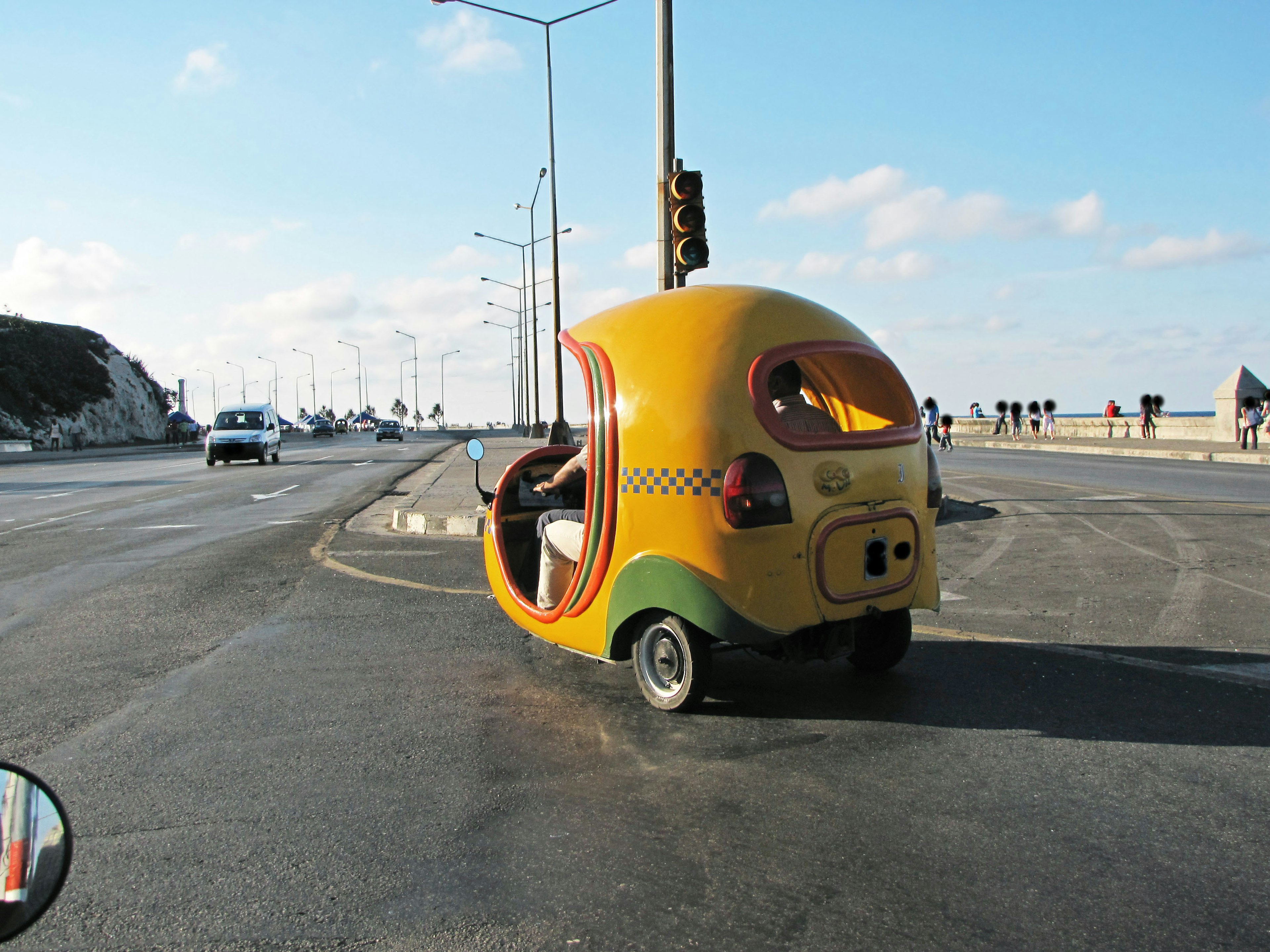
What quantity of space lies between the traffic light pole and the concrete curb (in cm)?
1806

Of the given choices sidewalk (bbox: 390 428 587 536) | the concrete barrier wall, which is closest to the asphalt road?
sidewalk (bbox: 390 428 587 536)

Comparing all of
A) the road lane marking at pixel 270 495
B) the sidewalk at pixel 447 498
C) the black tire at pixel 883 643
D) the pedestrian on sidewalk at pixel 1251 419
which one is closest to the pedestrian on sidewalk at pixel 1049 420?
the pedestrian on sidewalk at pixel 1251 419

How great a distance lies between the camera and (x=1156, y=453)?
26.9 metres

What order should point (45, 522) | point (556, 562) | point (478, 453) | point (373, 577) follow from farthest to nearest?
point (45, 522)
point (373, 577)
point (478, 453)
point (556, 562)

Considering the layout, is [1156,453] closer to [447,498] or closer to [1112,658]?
[447,498]

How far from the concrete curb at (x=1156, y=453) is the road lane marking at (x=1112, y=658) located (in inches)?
799

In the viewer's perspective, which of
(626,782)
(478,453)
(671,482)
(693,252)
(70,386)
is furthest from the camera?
(70,386)

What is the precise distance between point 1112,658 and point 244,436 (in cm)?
2902

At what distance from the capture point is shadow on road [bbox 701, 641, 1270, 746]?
4141 millimetres

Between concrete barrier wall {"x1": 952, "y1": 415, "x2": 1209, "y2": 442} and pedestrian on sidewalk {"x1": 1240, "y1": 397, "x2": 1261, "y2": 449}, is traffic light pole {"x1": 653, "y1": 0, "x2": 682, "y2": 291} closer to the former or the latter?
pedestrian on sidewalk {"x1": 1240, "y1": 397, "x2": 1261, "y2": 449}

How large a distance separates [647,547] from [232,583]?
5.08m

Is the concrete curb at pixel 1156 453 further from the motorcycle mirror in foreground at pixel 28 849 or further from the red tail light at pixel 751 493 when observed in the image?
the motorcycle mirror in foreground at pixel 28 849

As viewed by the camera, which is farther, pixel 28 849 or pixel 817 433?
pixel 817 433

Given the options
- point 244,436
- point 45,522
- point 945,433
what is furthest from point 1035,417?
point 45,522
